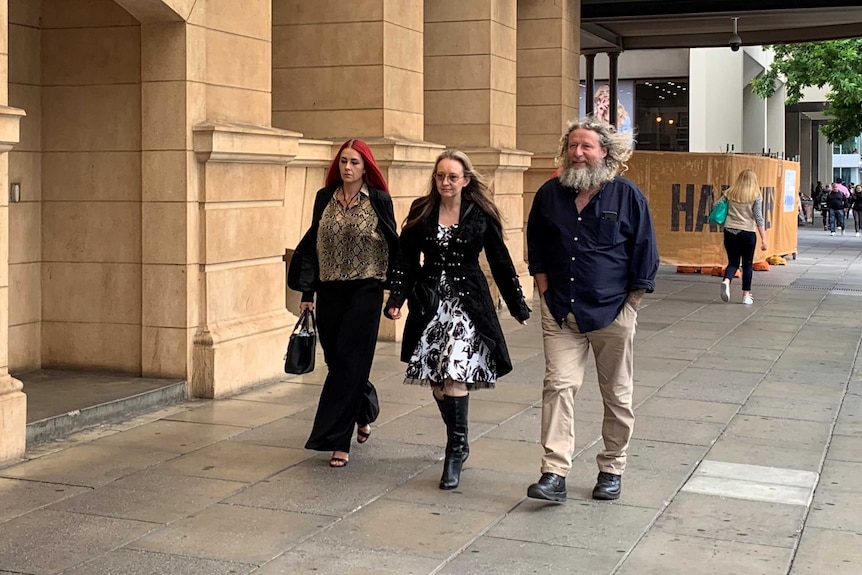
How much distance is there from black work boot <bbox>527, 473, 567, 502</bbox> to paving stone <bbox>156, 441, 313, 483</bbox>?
61.7 inches

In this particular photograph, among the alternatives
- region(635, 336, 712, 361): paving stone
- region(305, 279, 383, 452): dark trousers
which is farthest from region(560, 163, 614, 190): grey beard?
region(635, 336, 712, 361): paving stone

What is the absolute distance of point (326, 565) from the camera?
5277 millimetres

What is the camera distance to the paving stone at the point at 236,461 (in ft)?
22.7

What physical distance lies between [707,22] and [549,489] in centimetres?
2381

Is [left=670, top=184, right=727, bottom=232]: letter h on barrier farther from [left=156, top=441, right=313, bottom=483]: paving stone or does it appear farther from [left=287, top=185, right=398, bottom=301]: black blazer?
[left=156, top=441, right=313, bottom=483]: paving stone

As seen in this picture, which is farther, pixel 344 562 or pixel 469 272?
pixel 469 272

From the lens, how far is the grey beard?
6.29 m

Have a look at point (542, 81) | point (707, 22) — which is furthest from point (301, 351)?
point (707, 22)

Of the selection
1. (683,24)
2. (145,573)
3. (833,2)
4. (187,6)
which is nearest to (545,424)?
(145,573)

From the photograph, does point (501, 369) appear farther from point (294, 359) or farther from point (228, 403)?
point (228, 403)

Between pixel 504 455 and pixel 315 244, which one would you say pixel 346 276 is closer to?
pixel 315 244

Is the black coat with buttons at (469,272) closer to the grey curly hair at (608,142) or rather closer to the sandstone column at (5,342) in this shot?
the grey curly hair at (608,142)

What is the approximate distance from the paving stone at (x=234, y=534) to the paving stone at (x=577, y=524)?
0.94 metres

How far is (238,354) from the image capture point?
372 inches
